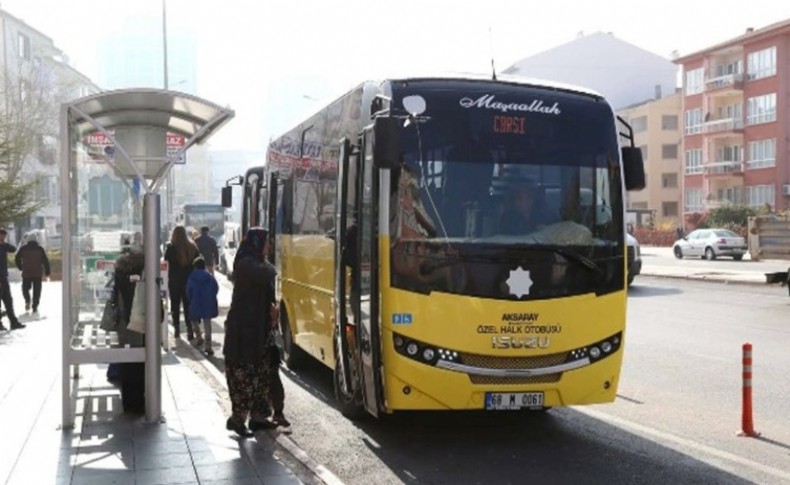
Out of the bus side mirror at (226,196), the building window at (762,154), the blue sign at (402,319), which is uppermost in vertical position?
the building window at (762,154)

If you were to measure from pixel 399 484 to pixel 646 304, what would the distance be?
15.3m

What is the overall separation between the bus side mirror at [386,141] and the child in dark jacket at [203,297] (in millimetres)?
6704

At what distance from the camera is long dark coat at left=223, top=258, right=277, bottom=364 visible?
7652 millimetres

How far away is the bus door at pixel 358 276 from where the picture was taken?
743 cm

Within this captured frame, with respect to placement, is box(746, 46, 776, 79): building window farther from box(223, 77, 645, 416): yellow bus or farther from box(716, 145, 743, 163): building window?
box(223, 77, 645, 416): yellow bus

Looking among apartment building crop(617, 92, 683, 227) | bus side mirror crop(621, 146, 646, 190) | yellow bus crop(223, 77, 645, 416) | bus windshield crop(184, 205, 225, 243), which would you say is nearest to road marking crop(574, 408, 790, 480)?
yellow bus crop(223, 77, 645, 416)

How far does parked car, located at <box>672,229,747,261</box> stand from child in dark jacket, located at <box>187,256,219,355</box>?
112 feet

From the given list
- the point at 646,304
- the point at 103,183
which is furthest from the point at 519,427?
the point at 646,304

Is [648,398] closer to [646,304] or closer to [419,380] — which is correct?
[419,380]

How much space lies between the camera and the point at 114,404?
920cm

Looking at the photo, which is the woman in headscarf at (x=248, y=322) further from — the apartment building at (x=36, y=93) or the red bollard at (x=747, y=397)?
the apartment building at (x=36, y=93)

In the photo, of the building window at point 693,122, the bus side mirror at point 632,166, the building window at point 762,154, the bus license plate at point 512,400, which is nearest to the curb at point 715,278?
the bus side mirror at point 632,166

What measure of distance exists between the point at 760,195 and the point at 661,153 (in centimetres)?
1821

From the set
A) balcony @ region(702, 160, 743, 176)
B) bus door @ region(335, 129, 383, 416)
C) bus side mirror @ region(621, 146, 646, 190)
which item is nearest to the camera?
bus door @ region(335, 129, 383, 416)
